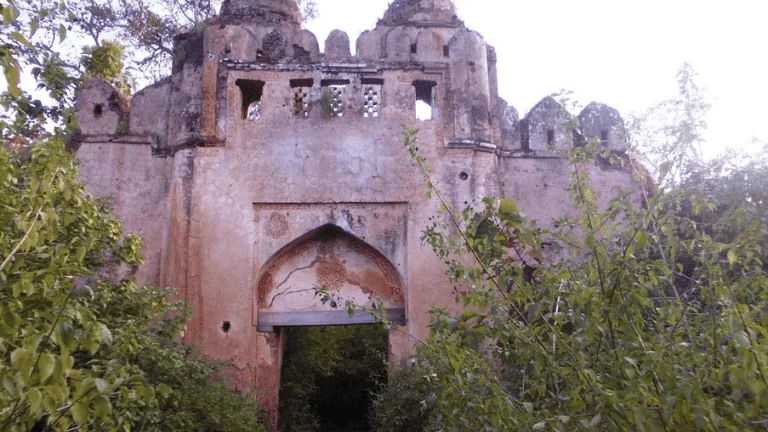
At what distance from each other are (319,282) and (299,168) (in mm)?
1203

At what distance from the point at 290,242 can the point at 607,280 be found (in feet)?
16.2

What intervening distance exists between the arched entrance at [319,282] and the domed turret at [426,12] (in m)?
2.85

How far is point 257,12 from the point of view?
8141 millimetres

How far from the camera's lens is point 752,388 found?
6.06 ft

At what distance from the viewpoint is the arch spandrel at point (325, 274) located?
23.6 ft

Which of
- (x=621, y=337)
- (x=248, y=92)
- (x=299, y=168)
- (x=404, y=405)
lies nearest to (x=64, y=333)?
(x=621, y=337)

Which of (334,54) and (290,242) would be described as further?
(334,54)

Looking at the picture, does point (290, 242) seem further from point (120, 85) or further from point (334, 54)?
point (120, 85)

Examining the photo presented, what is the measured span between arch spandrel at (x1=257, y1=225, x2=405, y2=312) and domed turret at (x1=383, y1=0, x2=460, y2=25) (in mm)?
2826

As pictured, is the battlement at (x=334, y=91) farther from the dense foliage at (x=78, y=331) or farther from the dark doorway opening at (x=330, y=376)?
the dark doorway opening at (x=330, y=376)

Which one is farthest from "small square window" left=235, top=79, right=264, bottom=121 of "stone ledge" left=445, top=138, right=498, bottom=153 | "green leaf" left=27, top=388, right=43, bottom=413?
"green leaf" left=27, top=388, right=43, bottom=413

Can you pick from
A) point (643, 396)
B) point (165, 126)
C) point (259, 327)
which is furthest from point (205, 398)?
point (643, 396)

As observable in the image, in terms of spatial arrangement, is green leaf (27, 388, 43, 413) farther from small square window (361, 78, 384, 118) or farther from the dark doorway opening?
the dark doorway opening

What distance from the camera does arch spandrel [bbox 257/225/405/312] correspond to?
23.6ft
